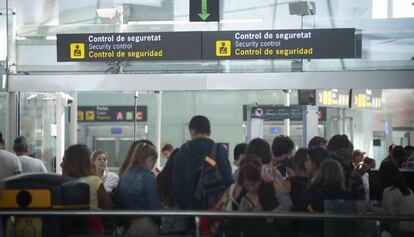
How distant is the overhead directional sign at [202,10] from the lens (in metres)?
12.6

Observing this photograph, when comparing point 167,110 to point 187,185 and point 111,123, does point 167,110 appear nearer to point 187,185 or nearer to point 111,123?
point 111,123

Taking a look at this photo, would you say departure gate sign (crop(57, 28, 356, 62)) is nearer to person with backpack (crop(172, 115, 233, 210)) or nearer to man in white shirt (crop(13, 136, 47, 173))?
man in white shirt (crop(13, 136, 47, 173))

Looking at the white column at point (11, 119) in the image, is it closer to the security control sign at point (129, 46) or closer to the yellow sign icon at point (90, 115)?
the security control sign at point (129, 46)

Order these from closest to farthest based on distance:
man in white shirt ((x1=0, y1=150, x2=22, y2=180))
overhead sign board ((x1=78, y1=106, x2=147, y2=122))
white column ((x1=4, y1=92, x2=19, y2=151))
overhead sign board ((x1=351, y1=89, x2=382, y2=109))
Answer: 1. man in white shirt ((x1=0, y1=150, x2=22, y2=180))
2. white column ((x1=4, y1=92, x2=19, y2=151))
3. overhead sign board ((x1=351, y1=89, x2=382, y2=109))
4. overhead sign board ((x1=78, y1=106, x2=147, y2=122))

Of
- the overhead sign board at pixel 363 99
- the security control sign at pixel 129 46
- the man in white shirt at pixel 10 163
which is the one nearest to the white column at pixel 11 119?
the security control sign at pixel 129 46

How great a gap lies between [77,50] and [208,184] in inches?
224

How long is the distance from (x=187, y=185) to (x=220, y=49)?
5.09 metres

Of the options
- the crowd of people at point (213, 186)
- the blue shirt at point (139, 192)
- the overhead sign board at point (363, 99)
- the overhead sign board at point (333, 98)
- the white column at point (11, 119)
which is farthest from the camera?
the overhead sign board at point (363, 99)

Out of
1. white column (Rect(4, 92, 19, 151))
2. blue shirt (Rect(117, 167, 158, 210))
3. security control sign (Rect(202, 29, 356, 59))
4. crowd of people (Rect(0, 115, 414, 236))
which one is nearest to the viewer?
crowd of people (Rect(0, 115, 414, 236))

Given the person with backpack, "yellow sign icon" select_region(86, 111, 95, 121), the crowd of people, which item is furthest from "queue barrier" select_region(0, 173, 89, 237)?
"yellow sign icon" select_region(86, 111, 95, 121)

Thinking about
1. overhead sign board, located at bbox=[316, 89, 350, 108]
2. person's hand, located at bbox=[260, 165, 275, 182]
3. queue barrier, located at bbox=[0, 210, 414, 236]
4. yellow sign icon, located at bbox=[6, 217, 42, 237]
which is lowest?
yellow sign icon, located at bbox=[6, 217, 42, 237]

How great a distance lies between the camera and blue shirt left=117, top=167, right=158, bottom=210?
6797 millimetres

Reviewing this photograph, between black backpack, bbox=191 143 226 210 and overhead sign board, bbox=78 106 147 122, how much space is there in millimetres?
9233

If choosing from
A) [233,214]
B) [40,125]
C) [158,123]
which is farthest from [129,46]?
[233,214]
